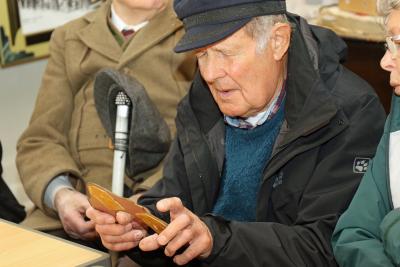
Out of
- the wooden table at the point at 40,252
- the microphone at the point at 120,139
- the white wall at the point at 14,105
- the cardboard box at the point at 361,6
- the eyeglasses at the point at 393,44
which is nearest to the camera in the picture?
the wooden table at the point at 40,252

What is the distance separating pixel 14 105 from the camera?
4020mm

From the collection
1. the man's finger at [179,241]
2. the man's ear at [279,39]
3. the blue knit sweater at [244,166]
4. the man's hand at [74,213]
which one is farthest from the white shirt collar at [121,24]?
the man's finger at [179,241]

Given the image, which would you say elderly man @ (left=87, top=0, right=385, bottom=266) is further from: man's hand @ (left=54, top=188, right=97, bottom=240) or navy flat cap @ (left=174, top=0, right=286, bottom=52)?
man's hand @ (left=54, top=188, right=97, bottom=240)

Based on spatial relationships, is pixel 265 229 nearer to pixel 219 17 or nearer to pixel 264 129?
pixel 264 129

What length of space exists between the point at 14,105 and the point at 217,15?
2.01 metres

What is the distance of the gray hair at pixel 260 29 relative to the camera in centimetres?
225

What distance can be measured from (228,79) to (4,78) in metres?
1.93

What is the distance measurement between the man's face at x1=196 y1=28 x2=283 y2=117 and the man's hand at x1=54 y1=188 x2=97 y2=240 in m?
0.73

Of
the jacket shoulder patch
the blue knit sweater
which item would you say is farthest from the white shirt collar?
the jacket shoulder patch

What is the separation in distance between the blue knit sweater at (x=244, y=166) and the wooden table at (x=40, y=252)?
652 millimetres

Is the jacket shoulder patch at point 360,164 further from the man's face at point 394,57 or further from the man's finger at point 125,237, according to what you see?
the man's finger at point 125,237

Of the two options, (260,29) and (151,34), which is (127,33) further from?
(260,29)

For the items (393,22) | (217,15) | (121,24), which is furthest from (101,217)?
(121,24)

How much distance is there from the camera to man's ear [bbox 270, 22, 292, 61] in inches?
89.7
